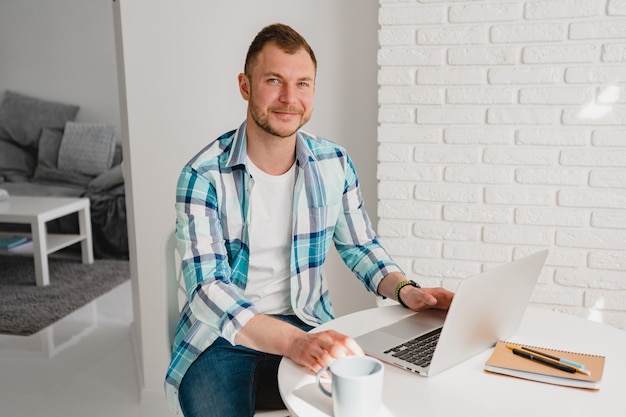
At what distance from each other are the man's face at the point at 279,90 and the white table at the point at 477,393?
602mm

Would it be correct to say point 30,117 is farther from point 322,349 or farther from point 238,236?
point 322,349

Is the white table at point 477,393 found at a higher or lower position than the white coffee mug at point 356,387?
lower

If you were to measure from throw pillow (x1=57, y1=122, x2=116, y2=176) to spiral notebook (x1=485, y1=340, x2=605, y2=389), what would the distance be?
14.3 feet

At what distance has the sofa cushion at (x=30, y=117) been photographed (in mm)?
5230

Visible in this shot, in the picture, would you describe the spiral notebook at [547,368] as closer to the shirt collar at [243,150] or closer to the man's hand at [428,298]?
the man's hand at [428,298]

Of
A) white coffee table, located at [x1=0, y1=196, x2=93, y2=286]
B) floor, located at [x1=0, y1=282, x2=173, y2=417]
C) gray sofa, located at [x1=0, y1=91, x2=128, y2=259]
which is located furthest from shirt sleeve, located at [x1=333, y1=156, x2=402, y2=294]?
gray sofa, located at [x1=0, y1=91, x2=128, y2=259]

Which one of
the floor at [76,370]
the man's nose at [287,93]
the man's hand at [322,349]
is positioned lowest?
the floor at [76,370]

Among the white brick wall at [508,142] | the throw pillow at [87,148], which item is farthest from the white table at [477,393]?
the throw pillow at [87,148]

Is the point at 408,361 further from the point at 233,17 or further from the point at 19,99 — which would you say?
the point at 19,99

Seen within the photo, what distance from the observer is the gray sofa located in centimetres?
459

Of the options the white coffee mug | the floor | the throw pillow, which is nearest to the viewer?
the white coffee mug

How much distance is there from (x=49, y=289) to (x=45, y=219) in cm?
44

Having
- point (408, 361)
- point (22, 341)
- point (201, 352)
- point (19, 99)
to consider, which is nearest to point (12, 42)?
point (19, 99)

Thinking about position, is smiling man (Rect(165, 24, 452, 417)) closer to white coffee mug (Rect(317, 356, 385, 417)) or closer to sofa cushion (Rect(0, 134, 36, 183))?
white coffee mug (Rect(317, 356, 385, 417))
